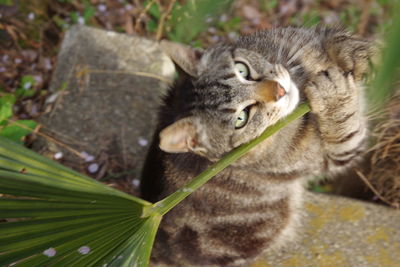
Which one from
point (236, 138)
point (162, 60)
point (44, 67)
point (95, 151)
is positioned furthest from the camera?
point (44, 67)

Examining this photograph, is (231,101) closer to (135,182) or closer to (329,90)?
(329,90)

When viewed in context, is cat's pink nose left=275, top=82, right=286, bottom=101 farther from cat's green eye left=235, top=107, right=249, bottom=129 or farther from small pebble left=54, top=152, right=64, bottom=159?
small pebble left=54, top=152, right=64, bottom=159

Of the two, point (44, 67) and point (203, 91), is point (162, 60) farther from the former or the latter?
point (203, 91)

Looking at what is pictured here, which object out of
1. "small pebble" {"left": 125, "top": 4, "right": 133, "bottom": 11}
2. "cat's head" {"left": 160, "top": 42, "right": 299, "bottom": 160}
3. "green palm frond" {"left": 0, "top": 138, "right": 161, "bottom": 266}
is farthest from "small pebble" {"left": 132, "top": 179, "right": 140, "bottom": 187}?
"small pebble" {"left": 125, "top": 4, "right": 133, "bottom": 11}

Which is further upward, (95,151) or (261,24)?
(261,24)

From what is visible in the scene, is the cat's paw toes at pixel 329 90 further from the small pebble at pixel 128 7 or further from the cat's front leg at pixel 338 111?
the small pebble at pixel 128 7

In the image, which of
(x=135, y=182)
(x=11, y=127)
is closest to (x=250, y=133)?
(x=135, y=182)

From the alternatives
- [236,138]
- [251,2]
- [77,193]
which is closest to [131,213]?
[77,193]
